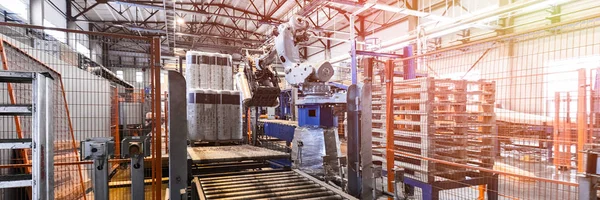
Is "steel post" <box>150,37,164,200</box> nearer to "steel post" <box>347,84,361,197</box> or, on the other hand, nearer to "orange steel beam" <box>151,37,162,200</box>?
"orange steel beam" <box>151,37,162,200</box>

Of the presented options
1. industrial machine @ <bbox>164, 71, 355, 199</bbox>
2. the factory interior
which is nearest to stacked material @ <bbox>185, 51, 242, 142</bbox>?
the factory interior

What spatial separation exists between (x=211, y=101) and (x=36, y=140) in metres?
3.81

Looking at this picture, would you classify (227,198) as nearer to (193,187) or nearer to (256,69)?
(193,187)

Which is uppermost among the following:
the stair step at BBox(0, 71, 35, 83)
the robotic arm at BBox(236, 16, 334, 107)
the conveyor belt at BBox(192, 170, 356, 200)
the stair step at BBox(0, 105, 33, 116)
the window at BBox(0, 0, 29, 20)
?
the window at BBox(0, 0, 29, 20)

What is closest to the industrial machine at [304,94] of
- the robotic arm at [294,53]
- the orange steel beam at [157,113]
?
the robotic arm at [294,53]

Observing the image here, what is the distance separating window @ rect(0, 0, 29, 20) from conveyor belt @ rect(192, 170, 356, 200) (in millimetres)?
9616

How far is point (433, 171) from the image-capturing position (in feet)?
12.6

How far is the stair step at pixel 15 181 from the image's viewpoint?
205 cm

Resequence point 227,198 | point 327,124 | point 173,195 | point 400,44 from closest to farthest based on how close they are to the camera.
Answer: point 173,195 < point 227,198 < point 327,124 < point 400,44

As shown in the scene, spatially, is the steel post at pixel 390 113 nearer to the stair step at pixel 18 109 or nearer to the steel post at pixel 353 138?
the steel post at pixel 353 138

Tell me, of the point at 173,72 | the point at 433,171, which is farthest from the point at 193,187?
the point at 433,171

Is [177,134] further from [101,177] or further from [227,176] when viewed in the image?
[227,176]

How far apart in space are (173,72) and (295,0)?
33.2 feet

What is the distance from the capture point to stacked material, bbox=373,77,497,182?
3881mm
